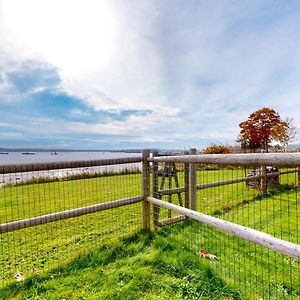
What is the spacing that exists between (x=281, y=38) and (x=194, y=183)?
20.7ft

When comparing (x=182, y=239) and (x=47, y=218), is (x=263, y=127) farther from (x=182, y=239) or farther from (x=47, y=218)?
(x=47, y=218)

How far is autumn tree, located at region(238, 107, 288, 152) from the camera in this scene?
72.4ft

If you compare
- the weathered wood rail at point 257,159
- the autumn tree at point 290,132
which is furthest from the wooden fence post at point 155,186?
the autumn tree at point 290,132

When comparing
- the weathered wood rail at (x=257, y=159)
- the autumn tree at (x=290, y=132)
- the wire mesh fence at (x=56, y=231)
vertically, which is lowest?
the wire mesh fence at (x=56, y=231)

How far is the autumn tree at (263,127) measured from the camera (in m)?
22.1

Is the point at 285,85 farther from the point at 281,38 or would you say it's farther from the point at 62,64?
the point at 62,64

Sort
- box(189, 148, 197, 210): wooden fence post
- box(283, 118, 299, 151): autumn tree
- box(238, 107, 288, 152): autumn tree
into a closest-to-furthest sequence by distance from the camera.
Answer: box(189, 148, 197, 210): wooden fence post < box(238, 107, 288, 152): autumn tree < box(283, 118, 299, 151): autumn tree

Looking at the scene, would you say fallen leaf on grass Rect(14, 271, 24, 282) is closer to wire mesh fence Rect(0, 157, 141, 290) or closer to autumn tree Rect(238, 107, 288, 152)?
wire mesh fence Rect(0, 157, 141, 290)

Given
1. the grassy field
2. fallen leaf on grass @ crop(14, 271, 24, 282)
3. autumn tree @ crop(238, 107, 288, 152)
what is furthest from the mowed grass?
autumn tree @ crop(238, 107, 288, 152)

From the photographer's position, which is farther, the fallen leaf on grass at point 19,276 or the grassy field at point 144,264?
the fallen leaf on grass at point 19,276

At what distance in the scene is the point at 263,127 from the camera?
23.3 meters

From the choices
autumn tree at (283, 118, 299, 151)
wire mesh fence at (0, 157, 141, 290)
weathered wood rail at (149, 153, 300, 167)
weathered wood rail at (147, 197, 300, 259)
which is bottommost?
wire mesh fence at (0, 157, 141, 290)

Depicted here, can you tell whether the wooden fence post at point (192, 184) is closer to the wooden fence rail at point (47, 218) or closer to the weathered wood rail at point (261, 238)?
the wooden fence rail at point (47, 218)

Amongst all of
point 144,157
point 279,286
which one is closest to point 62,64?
point 144,157
